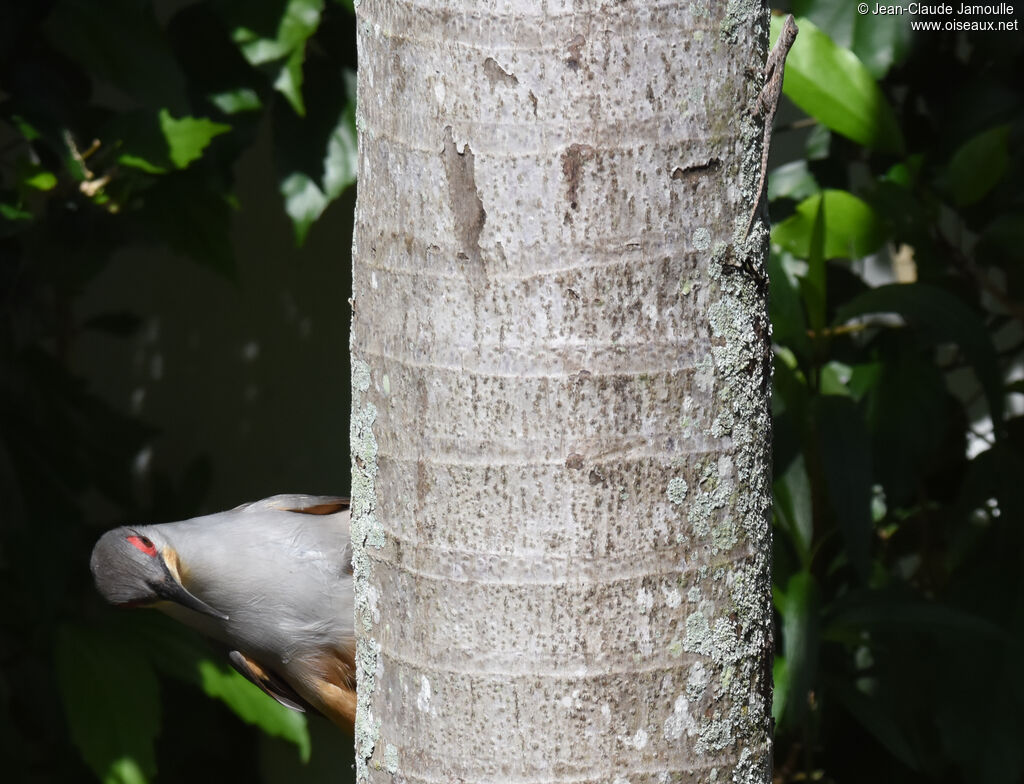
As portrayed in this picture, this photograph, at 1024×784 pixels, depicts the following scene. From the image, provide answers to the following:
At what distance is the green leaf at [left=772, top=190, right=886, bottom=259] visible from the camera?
7.86 ft

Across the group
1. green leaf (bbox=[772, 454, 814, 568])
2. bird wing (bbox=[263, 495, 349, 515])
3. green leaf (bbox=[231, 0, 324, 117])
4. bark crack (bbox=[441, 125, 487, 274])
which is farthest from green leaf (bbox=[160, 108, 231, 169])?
bark crack (bbox=[441, 125, 487, 274])

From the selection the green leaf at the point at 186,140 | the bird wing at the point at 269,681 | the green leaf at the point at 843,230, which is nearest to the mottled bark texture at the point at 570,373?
the bird wing at the point at 269,681

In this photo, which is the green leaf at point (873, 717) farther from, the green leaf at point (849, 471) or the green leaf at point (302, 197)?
the green leaf at point (302, 197)

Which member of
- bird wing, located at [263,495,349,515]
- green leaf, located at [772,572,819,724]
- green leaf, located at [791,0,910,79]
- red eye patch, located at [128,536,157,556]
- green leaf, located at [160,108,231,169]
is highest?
green leaf, located at [791,0,910,79]

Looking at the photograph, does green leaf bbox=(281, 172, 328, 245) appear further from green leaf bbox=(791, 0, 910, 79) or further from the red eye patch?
green leaf bbox=(791, 0, 910, 79)

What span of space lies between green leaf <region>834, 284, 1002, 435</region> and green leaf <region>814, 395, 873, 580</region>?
0.20 meters

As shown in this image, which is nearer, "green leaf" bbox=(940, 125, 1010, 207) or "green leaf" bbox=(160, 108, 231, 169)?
"green leaf" bbox=(940, 125, 1010, 207)

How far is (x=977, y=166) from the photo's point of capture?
7.63ft

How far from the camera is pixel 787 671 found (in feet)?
6.80

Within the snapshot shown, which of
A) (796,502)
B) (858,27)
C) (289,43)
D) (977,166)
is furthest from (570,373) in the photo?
(289,43)

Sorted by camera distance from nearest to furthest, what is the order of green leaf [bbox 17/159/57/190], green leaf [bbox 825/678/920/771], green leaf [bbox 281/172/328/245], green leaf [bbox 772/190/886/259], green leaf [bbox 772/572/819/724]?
green leaf [bbox 772/572/819/724]
green leaf [bbox 825/678/920/771]
green leaf [bbox 772/190/886/259]
green leaf [bbox 17/159/57/190]
green leaf [bbox 281/172/328/245]

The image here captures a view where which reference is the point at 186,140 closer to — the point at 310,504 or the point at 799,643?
the point at 310,504

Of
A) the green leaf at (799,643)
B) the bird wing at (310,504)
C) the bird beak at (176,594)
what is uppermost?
the bird wing at (310,504)

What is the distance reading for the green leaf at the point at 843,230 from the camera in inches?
94.3
